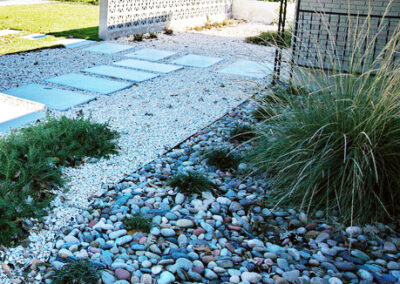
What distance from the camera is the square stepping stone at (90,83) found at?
215 inches

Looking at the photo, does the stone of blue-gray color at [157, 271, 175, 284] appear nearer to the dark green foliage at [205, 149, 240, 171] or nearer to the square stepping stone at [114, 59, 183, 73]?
the dark green foliage at [205, 149, 240, 171]

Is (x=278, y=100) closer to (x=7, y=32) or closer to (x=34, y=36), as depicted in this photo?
(x=34, y=36)

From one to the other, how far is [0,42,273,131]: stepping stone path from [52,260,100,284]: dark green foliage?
2062 mm

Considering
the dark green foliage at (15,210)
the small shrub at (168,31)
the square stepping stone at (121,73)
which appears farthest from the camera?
the small shrub at (168,31)

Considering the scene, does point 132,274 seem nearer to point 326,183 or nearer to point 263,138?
point 326,183

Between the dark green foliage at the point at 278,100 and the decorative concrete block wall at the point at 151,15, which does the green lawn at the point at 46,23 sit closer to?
the decorative concrete block wall at the point at 151,15

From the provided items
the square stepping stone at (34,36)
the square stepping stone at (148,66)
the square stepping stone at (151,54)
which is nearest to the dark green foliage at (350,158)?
the square stepping stone at (148,66)

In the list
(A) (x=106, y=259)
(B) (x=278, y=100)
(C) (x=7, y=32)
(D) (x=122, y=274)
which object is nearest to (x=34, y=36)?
(C) (x=7, y=32)

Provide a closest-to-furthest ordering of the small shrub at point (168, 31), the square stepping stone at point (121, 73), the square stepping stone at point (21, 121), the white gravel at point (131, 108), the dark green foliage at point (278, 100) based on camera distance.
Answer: the white gravel at point (131, 108) → the dark green foliage at point (278, 100) → the square stepping stone at point (21, 121) → the square stepping stone at point (121, 73) → the small shrub at point (168, 31)

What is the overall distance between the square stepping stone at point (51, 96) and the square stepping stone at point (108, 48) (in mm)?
2311

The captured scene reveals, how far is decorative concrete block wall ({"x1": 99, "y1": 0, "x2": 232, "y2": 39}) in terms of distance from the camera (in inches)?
334

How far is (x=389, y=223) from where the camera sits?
9.30ft

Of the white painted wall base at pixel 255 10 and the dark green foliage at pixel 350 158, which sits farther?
the white painted wall base at pixel 255 10

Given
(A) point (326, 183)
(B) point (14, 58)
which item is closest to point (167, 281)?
(A) point (326, 183)
